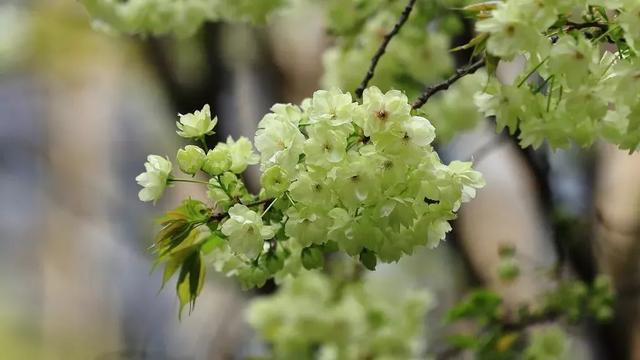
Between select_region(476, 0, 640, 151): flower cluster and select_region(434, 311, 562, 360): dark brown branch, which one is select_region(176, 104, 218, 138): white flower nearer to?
select_region(476, 0, 640, 151): flower cluster

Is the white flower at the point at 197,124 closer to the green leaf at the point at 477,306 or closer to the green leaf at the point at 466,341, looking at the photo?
the green leaf at the point at 477,306

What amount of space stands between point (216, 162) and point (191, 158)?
2 cm

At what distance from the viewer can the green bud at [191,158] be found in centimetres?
68

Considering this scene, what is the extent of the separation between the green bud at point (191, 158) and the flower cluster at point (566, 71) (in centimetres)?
21

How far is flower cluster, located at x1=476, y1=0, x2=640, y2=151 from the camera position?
611 millimetres

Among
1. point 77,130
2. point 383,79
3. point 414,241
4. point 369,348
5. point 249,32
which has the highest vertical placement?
point 414,241

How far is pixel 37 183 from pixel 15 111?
0.27 metres

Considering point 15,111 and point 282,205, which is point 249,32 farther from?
point 282,205

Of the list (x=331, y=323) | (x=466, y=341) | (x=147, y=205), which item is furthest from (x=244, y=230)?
(x=147, y=205)

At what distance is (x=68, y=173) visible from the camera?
329 cm

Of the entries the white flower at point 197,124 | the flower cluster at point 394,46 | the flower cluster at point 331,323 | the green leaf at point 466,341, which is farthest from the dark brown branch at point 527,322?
the white flower at point 197,124

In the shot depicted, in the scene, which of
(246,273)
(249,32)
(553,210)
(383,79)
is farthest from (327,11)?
(249,32)

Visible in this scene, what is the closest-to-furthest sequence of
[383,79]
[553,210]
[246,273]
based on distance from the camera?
[246,273] → [383,79] → [553,210]

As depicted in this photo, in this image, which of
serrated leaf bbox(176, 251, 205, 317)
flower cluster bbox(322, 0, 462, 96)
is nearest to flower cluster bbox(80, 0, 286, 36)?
flower cluster bbox(322, 0, 462, 96)
